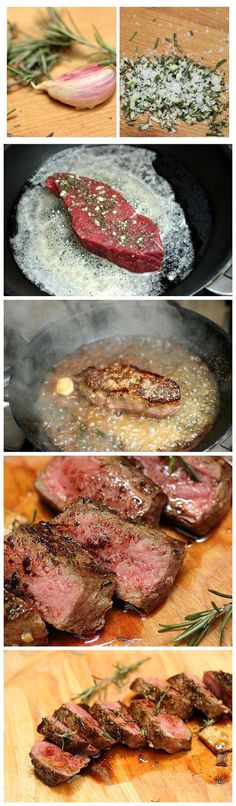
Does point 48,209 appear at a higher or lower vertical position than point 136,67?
lower

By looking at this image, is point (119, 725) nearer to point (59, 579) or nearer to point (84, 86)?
point (59, 579)

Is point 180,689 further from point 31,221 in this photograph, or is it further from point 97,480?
point 31,221

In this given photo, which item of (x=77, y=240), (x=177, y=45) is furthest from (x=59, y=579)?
(x=177, y=45)

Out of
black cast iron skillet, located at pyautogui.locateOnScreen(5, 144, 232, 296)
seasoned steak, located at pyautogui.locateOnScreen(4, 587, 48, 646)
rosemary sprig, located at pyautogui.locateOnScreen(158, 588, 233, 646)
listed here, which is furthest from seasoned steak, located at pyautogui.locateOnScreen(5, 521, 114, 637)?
black cast iron skillet, located at pyautogui.locateOnScreen(5, 144, 232, 296)

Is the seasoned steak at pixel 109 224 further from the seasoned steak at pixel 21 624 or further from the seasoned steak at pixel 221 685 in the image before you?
the seasoned steak at pixel 221 685

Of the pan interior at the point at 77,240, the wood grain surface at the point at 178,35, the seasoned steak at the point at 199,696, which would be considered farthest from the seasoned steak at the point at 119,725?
the wood grain surface at the point at 178,35

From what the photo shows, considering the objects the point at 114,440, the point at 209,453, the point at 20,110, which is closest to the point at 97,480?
the point at 114,440

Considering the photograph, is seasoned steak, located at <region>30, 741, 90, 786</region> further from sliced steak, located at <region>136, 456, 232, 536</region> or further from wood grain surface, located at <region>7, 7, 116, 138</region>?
wood grain surface, located at <region>7, 7, 116, 138</region>
